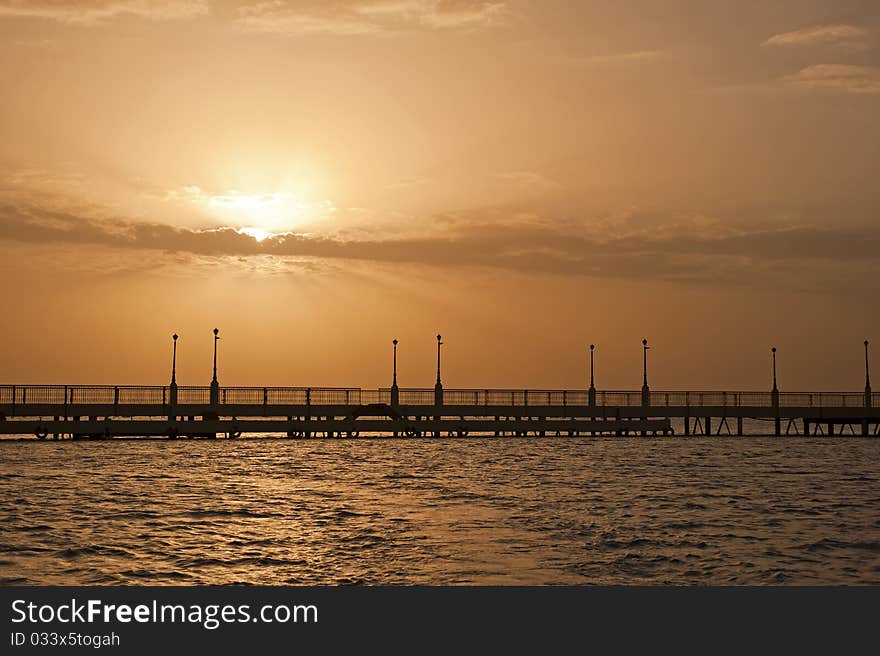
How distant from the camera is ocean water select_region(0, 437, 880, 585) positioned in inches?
904

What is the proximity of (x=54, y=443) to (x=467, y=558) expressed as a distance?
218ft

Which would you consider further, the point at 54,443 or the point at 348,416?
the point at 348,416

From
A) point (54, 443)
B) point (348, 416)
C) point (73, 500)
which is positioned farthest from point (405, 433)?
point (73, 500)

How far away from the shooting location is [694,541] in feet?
91.9

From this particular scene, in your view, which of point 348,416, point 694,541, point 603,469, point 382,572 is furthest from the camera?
point 348,416

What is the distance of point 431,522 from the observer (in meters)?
31.5

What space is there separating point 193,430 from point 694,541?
234 feet

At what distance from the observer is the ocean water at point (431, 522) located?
2297 centimetres
